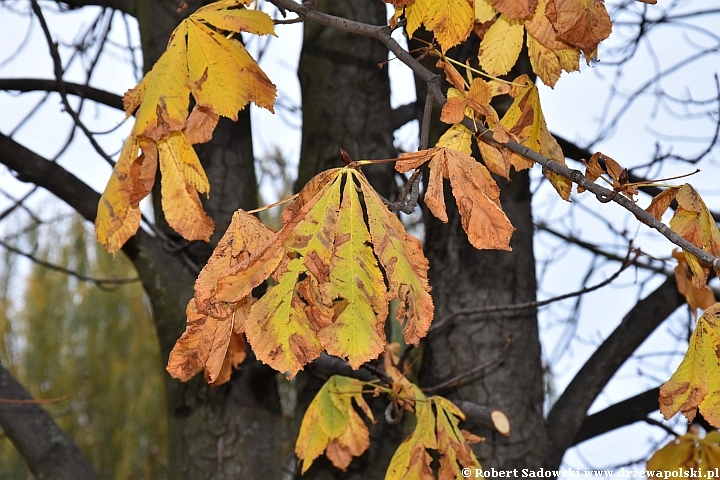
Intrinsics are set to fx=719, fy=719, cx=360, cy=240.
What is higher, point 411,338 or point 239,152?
point 239,152

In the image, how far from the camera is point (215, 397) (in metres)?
1.37

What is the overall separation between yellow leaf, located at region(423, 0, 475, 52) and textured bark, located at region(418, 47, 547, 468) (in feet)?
2.16

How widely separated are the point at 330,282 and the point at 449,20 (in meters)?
0.29

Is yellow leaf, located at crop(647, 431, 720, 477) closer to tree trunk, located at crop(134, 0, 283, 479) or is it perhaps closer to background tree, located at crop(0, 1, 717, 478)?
background tree, located at crop(0, 1, 717, 478)

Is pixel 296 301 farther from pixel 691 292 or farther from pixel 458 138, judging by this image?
pixel 691 292

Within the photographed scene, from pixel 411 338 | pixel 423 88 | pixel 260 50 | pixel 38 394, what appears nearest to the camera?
pixel 411 338

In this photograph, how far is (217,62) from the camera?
76cm

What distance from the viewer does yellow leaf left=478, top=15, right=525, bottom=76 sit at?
2.73 feet

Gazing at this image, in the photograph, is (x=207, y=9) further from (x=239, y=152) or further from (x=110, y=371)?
(x=110, y=371)

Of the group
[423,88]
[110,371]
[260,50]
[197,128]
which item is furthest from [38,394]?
[197,128]

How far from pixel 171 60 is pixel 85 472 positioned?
0.92 metres

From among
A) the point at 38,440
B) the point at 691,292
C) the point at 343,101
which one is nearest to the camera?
the point at 691,292

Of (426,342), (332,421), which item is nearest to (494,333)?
(426,342)

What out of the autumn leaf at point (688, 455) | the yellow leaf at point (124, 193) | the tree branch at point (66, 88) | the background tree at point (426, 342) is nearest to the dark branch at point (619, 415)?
the background tree at point (426, 342)
